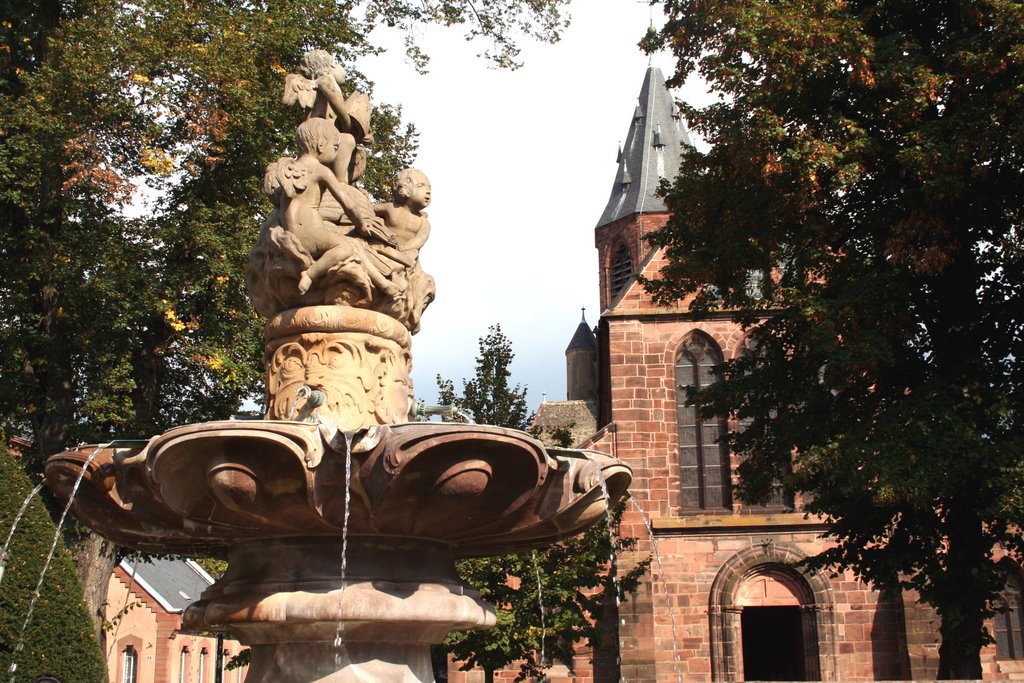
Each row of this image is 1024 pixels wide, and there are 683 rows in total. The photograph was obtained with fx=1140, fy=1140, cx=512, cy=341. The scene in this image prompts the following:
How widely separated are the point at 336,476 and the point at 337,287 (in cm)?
138

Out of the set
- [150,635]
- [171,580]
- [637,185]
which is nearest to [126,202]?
[150,635]

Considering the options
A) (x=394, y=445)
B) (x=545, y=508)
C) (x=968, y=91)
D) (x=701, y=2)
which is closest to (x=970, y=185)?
(x=968, y=91)

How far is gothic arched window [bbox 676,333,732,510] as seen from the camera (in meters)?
28.3

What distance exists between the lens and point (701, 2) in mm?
14000

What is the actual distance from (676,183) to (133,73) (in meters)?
7.01

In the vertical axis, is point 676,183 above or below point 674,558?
above

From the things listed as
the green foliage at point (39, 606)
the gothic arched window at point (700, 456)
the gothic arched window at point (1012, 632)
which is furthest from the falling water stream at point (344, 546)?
the gothic arched window at point (1012, 632)

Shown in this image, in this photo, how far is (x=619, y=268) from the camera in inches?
1745

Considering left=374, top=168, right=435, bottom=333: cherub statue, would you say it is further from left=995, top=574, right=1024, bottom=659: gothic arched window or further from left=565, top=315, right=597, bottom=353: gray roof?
left=565, top=315, right=597, bottom=353: gray roof

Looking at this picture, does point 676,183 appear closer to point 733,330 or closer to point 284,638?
point 284,638

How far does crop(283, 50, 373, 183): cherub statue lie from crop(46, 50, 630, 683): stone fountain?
1cm

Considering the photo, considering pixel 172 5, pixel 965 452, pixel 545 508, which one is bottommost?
pixel 545 508

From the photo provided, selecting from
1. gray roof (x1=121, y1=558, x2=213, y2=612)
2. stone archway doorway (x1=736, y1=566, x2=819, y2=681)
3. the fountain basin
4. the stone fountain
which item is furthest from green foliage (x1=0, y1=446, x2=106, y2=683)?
gray roof (x1=121, y1=558, x2=213, y2=612)

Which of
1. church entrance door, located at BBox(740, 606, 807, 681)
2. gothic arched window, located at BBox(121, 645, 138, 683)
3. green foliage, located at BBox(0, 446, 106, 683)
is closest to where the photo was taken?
green foliage, located at BBox(0, 446, 106, 683)
